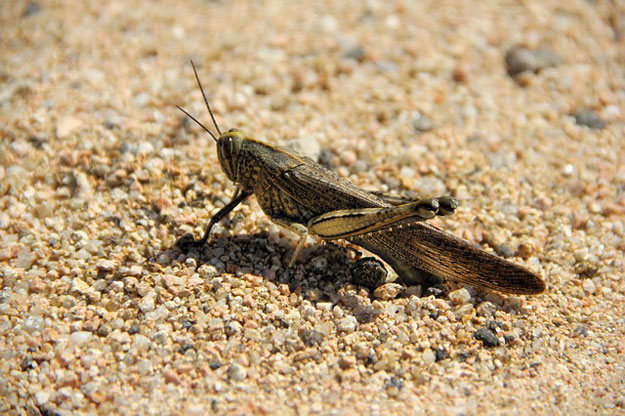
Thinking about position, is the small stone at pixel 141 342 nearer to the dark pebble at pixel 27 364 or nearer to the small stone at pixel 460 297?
the dark pebble at pixel 27 364

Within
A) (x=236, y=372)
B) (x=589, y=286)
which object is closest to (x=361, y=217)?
(x=236, y=372)

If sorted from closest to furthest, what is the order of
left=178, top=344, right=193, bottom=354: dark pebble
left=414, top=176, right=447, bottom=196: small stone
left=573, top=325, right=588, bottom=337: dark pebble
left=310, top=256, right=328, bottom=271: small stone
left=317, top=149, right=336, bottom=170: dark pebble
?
left=178, top=344, right=193, bottom=354: dark pebble
left=573, top=325, right=588, bottom=337: dark pebble
left=310, top=256, right=328, bottom=271: small stone
left=414, top=176, right=447, bottom=196: small stone
left=317, top=149, right=336, bottom=170: dark pebble

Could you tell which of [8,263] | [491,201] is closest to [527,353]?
[491,201]

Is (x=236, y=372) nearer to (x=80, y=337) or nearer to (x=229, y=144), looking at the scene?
(x=80, y=337)

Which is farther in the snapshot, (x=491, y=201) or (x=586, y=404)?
(x=491, y=201)

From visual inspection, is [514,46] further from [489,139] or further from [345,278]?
[345,278]

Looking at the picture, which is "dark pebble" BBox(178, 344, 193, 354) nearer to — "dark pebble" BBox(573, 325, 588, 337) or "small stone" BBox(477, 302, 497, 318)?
"small stone" BBox(477, 302, 497, 318)

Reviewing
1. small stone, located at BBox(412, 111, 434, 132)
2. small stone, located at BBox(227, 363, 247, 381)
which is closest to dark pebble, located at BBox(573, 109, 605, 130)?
small stone, located at BBox(412, 111, 434, 132)
